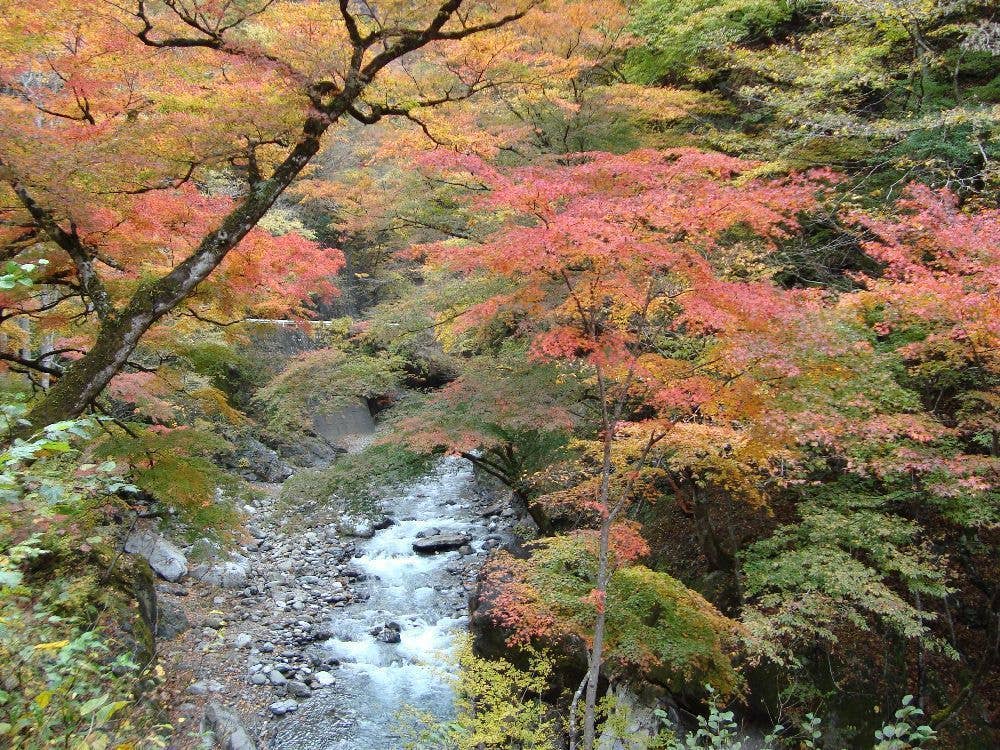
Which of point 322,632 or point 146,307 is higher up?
point 146,307

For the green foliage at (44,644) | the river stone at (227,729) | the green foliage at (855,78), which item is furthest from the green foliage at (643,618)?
the green foliage at (855,78)

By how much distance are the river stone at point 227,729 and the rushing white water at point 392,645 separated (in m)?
0.44

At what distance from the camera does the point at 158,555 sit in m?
10.6

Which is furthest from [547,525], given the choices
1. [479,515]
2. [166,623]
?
[166,623]

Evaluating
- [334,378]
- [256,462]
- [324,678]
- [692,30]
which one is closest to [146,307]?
[334,378]

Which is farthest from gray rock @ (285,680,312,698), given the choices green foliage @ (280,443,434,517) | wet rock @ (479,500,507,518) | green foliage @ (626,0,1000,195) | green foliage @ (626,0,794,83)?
green foliage @ (626,0,794,83)

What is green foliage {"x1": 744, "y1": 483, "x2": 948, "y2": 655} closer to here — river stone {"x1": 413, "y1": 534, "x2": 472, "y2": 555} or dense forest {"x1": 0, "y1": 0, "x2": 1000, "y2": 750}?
dense forest {"x1": 0, "y1": 0, "x2": 1000, "y2": 750}

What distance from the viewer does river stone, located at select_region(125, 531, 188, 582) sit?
1028cm

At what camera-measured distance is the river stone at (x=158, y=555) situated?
1028cm

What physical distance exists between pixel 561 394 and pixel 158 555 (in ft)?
26.2

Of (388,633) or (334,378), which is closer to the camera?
(388,633)

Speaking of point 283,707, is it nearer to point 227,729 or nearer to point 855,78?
point 227,729

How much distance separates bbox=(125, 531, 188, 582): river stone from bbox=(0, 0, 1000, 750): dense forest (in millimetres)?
1680

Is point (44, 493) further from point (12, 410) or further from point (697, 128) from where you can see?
point (697, 128)
